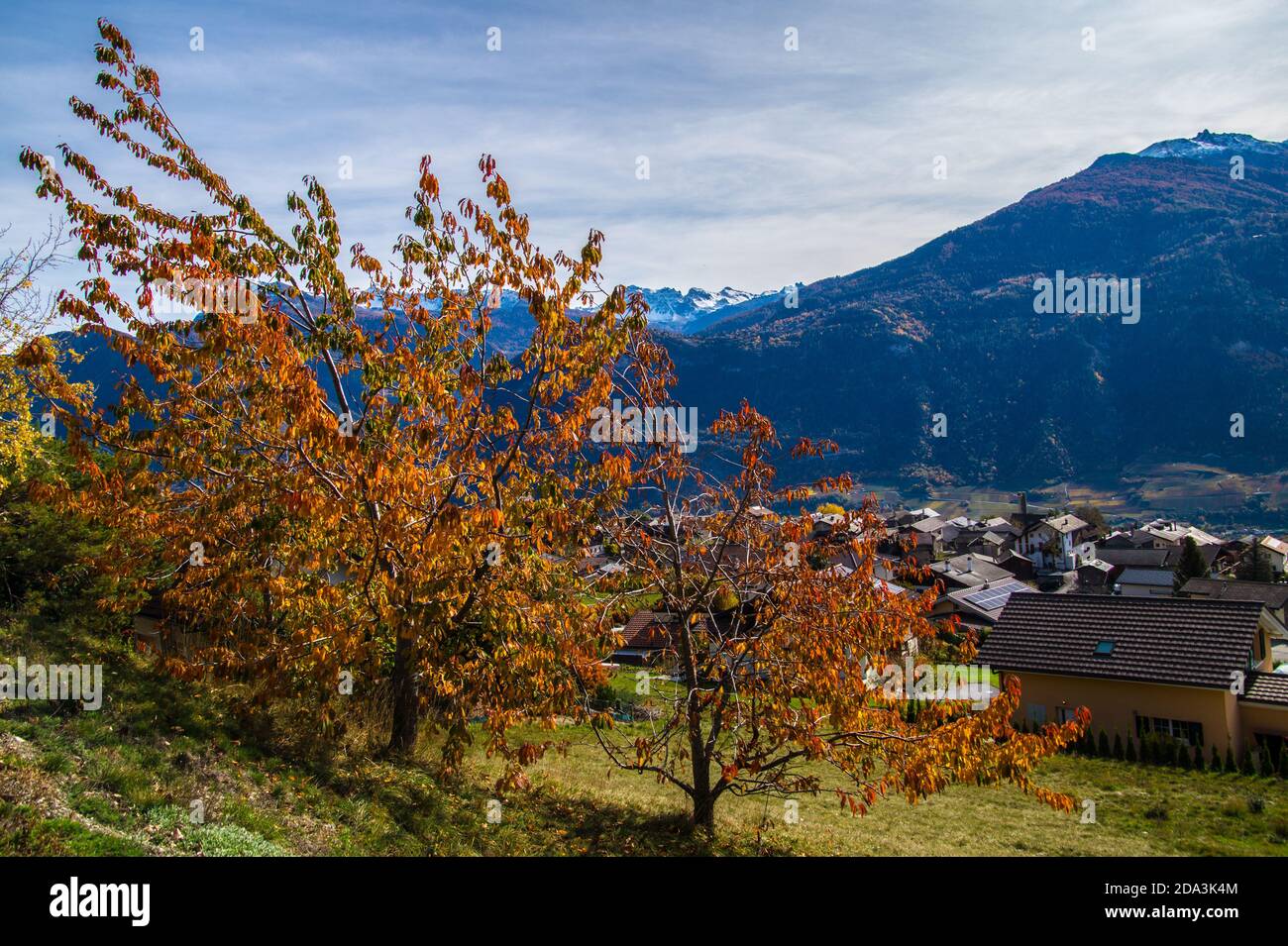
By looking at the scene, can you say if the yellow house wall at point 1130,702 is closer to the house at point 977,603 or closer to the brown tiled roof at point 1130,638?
the brown tiled roof at point 1130,638

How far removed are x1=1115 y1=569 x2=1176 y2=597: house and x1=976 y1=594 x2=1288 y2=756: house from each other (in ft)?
133

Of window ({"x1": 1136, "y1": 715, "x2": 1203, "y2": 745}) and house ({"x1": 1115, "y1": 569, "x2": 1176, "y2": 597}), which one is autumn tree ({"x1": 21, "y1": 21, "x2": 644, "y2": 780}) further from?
house ({"x1": 1115, "y1": 569, "x2": 1176, "y2": 597})

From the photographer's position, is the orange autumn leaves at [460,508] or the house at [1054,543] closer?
the orange autumn leaves at [460,508]

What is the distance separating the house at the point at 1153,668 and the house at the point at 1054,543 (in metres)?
60.6

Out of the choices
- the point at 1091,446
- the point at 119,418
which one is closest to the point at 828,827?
the point at 119,418

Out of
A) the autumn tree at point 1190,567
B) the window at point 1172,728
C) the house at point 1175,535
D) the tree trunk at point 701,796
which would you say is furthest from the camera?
the house at point 1175,535

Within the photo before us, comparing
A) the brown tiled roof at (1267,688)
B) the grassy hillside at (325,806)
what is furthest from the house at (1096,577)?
the grassy hillside at (325,806)

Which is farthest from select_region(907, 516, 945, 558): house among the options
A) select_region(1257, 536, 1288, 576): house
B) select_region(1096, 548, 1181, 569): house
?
select_region(1257, 536, 1288, 576): house

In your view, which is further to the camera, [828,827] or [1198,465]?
[1198,465]

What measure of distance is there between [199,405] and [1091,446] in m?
218

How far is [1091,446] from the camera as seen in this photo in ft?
629

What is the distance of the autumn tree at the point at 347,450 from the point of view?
27.3 feet

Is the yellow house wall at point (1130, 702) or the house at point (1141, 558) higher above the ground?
the yellow house wall at point (1130, 702)
